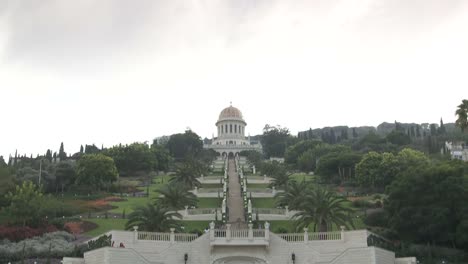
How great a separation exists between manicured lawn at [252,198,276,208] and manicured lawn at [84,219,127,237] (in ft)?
52.2

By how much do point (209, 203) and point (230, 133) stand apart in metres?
93.8

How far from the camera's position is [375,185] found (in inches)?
2717

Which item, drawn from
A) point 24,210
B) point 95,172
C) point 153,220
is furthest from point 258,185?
point 153,220

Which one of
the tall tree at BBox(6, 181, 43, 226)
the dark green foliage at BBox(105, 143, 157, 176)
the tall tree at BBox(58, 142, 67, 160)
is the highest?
the tall tree at BBox(58, 142, 67, 160)

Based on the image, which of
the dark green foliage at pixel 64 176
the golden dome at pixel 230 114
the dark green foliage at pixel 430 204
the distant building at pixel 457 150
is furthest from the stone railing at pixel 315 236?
the golden dome at pixel 230 114

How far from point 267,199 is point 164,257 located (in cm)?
3048

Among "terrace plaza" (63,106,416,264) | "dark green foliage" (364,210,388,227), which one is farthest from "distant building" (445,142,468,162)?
"terrace plaza" (63,106,416,264)

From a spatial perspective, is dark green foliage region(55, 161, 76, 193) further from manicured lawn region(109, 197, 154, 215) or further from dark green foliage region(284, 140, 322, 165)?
dark green foliage region(284, 140, 322, 165)

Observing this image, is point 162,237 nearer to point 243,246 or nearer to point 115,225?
point 243,246

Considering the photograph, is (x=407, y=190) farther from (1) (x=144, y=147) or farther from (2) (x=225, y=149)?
(2) (x=225, y=149)

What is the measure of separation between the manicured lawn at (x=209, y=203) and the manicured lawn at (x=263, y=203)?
4.16 m

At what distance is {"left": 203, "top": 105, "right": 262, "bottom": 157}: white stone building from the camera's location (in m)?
149

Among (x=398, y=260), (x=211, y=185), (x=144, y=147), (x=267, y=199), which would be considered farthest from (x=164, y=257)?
(x=144, y=147)

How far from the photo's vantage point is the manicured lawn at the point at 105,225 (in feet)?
150
